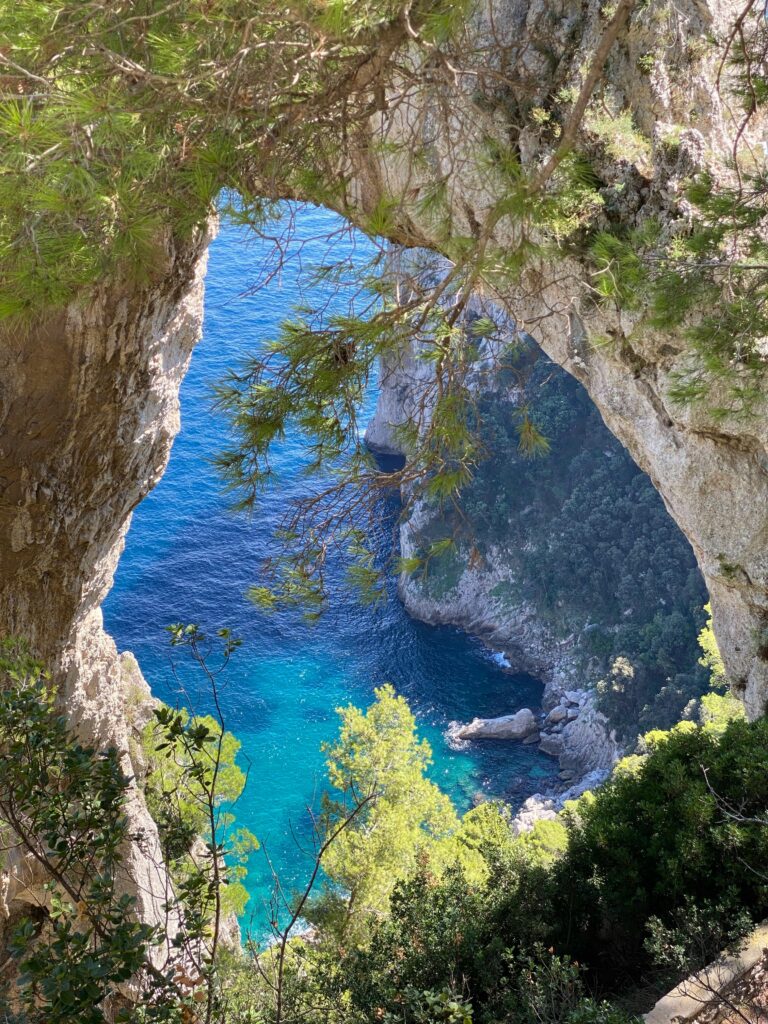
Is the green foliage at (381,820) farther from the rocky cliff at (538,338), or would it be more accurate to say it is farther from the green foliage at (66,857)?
the green foliage at (66,857)

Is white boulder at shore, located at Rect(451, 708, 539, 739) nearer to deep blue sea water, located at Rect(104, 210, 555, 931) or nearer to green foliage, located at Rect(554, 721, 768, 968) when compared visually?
deep blue sea water, located at Rect(104, 210, 555, 931)

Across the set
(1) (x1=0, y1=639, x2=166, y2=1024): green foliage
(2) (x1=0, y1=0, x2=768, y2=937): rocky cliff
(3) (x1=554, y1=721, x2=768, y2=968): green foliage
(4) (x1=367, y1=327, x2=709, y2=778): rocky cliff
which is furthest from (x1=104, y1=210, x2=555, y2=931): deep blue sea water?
(1) (x1=0, y1=639, x2=166, y2=1024): green foliage

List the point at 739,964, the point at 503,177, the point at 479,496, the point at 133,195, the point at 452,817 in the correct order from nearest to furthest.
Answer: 1. the point at 133,195
2. the point at 503,177
3. the point at 739,964
4. the point at 452,817
5. the point at 479,496

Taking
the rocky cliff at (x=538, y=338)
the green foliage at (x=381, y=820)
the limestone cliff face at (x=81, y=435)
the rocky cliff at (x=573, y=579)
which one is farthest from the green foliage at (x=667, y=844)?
the rocky cliff at (x=573, y=579)

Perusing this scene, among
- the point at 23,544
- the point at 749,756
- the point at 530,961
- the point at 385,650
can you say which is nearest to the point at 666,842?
the point at 749,756

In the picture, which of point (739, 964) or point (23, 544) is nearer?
point (739, 964)

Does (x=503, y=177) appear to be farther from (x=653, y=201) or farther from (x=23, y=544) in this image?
(x=23, y=544)

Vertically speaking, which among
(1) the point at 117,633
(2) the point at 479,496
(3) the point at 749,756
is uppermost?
(3) the point at 749,756
